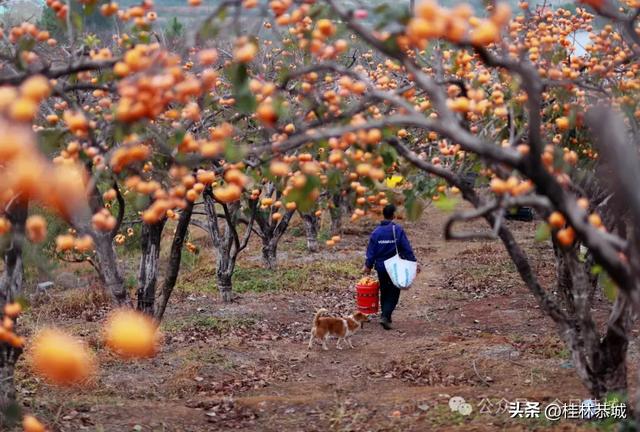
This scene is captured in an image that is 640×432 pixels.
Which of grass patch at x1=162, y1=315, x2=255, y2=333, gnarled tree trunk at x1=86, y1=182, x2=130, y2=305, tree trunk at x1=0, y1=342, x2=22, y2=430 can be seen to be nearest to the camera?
tree trunk at x1=0, y1=342, x2=22, y2=430

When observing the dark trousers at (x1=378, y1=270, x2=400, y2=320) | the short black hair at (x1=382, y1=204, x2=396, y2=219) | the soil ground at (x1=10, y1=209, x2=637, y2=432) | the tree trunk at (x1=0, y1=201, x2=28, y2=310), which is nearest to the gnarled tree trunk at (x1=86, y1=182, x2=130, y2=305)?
the tree trunk at (x1=0, y1=201, x2=28, y2=310)

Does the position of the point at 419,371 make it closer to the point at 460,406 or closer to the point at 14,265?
the point at 460,406

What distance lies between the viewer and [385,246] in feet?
28.3

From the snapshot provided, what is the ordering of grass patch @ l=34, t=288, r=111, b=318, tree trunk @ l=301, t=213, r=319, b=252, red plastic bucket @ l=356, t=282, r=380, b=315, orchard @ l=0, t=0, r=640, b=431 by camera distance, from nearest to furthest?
orchard @ l=0, t=0, r=640, b=431 < red plastic bucket @ l=356, t=282, r=380, b=315 < grass patch @ l=34, t=288, r=111, b=318 < tree trunk @ l=301, t=213, r=319, b=252

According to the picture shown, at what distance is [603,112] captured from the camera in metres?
2.62

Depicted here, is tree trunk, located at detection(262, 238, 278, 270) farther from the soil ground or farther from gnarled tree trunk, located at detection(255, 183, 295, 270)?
the soil ground

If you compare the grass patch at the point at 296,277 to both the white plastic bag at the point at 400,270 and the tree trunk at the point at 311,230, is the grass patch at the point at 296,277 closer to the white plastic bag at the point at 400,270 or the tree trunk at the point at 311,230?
the tree trunk at the point at 311,230

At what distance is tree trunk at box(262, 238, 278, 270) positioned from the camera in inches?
490

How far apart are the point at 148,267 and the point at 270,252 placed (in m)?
5.33

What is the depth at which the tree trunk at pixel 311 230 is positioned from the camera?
14078mm

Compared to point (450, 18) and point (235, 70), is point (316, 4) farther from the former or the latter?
point (450, 18)

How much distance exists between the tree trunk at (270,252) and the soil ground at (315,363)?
33 cm

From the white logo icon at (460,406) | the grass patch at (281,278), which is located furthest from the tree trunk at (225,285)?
the white logo icon at (460,406)

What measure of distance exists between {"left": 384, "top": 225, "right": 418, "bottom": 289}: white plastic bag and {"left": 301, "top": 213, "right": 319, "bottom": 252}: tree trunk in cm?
552
